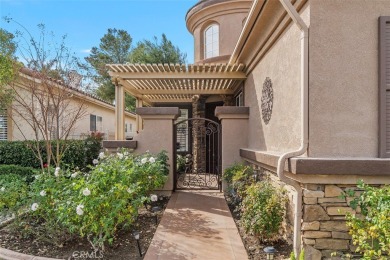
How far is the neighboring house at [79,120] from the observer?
10883 millimetres

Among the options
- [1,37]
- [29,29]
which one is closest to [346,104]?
[29,29]

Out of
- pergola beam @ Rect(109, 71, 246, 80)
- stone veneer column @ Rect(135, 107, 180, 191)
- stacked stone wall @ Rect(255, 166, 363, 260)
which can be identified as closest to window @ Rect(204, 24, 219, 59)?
pergola beam @ Rect(109, 71, 246, 80)

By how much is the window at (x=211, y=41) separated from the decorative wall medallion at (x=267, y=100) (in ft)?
23.0

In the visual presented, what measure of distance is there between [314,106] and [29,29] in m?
10.2

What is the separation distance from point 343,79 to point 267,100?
245 centimetres

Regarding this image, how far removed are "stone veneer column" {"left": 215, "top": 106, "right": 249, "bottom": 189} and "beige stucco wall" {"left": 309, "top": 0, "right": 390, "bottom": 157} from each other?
15.9ft

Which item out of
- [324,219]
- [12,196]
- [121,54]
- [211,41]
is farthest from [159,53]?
[324,219]

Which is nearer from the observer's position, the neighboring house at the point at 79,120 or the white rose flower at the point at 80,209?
the white rose flower at the point at 80,209

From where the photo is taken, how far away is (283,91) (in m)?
5.42

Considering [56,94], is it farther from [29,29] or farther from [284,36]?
[284,36]

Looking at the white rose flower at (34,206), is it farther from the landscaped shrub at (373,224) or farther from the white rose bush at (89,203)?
the landscaped shrub at (373,224)

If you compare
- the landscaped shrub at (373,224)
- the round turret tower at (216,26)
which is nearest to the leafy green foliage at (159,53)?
the round turret tower at (216,26)

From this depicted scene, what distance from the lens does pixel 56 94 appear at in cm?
977

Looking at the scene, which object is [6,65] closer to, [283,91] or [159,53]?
[283,91]
